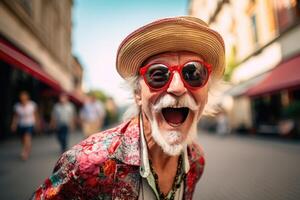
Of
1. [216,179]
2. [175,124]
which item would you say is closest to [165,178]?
[175,124]

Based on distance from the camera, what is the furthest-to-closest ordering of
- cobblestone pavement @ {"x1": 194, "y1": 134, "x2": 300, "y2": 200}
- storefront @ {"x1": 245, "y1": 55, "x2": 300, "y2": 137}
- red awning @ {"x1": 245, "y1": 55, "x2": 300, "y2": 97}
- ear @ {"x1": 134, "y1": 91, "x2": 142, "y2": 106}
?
1. storefront @ {"x1": 245, "y1": 55, "x2": 300, "y2": 137}
2. red awning @ {"x1": 245, "y1": 55, "x2": 300, "y2": 97}
3. cobblestone pavement @ {"x1": 194, "y1": 134, "x2": 300, "y2": 200}
4. ear @ {"x1": 134, "y1": 91, "x2": 142, "y2": 106}

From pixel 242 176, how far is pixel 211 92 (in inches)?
139

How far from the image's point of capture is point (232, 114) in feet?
61.4

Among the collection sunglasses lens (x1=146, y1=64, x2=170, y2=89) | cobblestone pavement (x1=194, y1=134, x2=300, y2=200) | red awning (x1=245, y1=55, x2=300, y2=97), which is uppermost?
red awning (x1=245, y1=55, x2=300, y2=97)

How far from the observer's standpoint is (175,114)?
1.57m

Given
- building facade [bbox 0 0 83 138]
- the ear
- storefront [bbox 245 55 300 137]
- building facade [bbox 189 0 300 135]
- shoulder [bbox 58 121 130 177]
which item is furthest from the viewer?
building facade [bbox 189 0 300 135]

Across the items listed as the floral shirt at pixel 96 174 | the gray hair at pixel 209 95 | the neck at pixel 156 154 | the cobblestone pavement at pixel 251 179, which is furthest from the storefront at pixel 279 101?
the floral shirt at pixel 96 174

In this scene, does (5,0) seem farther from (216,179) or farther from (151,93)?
(151,93)

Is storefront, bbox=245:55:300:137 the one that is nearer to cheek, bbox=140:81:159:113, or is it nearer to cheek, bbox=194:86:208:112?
cheek, bbox=194:86:208:112

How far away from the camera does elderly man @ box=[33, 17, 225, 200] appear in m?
1.40

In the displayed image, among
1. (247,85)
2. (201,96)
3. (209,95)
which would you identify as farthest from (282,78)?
(201,96)

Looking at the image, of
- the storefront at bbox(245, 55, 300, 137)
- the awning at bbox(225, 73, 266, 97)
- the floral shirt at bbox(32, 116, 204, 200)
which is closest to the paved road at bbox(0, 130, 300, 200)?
the floral shirt at bbox(32, 116, 204, 200)

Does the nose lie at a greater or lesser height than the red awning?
lesser

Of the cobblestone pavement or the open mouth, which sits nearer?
the open mouth
